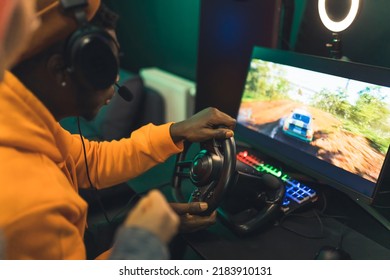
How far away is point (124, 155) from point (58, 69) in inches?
16.4

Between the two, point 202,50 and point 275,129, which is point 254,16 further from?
point 275,129

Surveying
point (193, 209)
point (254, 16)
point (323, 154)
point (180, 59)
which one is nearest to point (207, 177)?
point (193, 209)

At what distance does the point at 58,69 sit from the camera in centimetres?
72

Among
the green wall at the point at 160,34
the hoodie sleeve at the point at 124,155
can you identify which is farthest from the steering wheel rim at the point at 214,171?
the green wall at the point at 160,34

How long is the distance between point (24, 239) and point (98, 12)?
0.47 m

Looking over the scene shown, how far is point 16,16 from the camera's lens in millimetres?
554

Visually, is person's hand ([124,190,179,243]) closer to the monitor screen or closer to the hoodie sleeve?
the hoodie sleeve

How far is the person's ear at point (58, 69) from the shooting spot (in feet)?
2.33

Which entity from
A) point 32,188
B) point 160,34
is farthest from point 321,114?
point 160,34

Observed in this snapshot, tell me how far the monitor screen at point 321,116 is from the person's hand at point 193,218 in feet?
1.20

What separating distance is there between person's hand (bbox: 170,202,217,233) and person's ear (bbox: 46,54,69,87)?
0.43 metres

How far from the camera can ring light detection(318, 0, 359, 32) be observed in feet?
3.28

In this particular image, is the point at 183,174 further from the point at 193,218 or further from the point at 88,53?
the point at 88,53

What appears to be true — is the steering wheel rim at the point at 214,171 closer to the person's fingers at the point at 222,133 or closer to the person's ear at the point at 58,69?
the person's fingers at the point at 222,133
